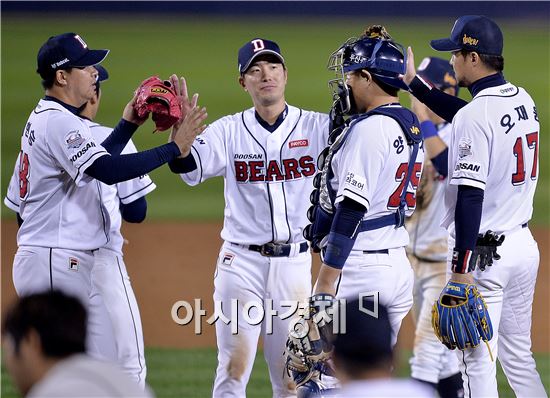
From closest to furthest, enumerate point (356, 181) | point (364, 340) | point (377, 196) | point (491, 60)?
point (364, 340)
point (356, 181)
point (377, 196)
point (491, 60)

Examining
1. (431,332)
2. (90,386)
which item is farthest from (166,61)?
(90,386)

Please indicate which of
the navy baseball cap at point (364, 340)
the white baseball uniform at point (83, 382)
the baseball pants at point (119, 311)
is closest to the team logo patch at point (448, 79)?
the baseball pants at point (119, 311)

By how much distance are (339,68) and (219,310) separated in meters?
1.51

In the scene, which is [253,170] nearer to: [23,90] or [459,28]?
[459,28]

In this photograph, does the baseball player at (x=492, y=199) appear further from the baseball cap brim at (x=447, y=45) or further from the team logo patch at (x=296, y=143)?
the team logo patch at (x=296, y=143)

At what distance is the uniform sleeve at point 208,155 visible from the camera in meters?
5.17

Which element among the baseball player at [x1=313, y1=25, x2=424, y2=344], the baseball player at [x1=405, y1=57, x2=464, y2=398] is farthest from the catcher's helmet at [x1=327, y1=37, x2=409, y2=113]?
the baseball player at [x1=405, y1=57, x2=464, y2=398]

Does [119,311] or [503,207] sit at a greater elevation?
[503,207]

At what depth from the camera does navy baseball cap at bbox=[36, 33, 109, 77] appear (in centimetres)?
491

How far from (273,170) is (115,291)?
1.11 meters

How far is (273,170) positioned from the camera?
5.25 meters

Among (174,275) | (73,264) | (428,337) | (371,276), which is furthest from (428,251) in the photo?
(174,275)

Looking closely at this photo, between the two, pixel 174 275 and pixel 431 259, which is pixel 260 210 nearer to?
pixel 431 259

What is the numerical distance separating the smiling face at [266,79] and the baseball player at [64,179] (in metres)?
0.50
